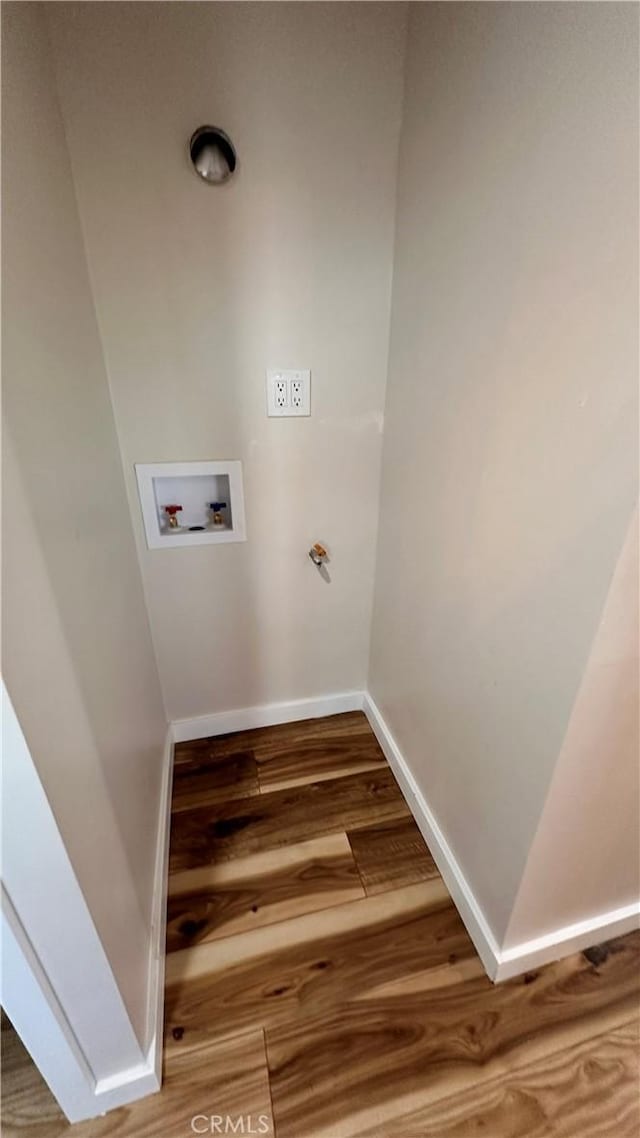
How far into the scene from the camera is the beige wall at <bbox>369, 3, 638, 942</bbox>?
60cm

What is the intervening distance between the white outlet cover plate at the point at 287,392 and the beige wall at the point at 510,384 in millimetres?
271

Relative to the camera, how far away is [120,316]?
3.65 feet

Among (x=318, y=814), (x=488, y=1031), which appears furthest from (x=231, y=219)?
(x=488, y=1031)

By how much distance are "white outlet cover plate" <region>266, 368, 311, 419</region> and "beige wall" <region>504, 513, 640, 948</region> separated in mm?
967

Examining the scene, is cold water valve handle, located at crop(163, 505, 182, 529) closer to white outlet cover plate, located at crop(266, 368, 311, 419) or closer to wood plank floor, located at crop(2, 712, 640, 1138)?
white outlet cover plate, located at crop(266, 368, 311, 419)

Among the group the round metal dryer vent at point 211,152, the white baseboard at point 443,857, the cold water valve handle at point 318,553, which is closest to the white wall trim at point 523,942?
the white baseboard at point 443,857

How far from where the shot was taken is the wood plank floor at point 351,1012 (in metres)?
0.87

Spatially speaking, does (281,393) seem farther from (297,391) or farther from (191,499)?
(191,499)

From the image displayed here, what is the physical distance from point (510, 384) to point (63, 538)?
2.67ft

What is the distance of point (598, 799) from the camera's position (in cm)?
87

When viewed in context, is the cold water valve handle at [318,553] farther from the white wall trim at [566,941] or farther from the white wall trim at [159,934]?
the white wall trim at [566,941]

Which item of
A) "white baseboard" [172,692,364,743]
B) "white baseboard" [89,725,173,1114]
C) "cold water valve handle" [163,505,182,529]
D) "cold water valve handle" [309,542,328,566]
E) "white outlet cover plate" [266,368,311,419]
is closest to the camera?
"white baseboard" [89,725,173,1114]

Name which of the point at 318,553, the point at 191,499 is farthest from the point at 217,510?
the point at 318,553

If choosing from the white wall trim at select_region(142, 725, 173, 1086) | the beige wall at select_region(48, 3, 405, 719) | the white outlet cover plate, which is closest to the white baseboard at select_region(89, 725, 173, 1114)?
the white wall trim at select_region(142, 725, 173, 1086)
